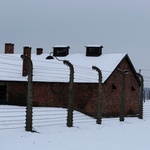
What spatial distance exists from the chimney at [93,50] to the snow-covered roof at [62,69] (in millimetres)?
423

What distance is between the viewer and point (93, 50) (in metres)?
26.5

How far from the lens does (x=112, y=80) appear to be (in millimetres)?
23406

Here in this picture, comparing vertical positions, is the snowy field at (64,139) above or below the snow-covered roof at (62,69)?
below

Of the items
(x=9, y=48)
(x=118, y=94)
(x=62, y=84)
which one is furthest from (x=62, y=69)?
(x=9, y=48)

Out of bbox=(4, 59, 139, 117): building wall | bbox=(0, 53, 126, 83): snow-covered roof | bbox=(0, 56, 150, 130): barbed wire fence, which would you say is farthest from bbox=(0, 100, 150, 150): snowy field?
bbox=(0, 53, 126, 83): snow-covered roof

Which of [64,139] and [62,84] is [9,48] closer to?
[62,84]

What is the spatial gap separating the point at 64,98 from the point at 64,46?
8625 millimetres

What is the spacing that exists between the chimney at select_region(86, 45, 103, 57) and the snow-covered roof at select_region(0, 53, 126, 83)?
423 mm

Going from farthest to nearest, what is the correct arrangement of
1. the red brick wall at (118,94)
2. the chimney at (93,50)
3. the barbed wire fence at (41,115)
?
the chimney at (93,50), the red brick wall at (118,94), the barbed wire fence at (41,115)

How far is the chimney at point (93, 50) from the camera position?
26.5 m

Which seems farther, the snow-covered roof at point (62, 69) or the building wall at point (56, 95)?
the snow-covered roof at point (62, 69)

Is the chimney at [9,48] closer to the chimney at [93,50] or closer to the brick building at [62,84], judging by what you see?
the brick building at [62,84]

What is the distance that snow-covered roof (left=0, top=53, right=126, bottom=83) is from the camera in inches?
856

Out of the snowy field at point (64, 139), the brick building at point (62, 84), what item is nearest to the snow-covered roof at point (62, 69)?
the brick building at point (62, 84)
